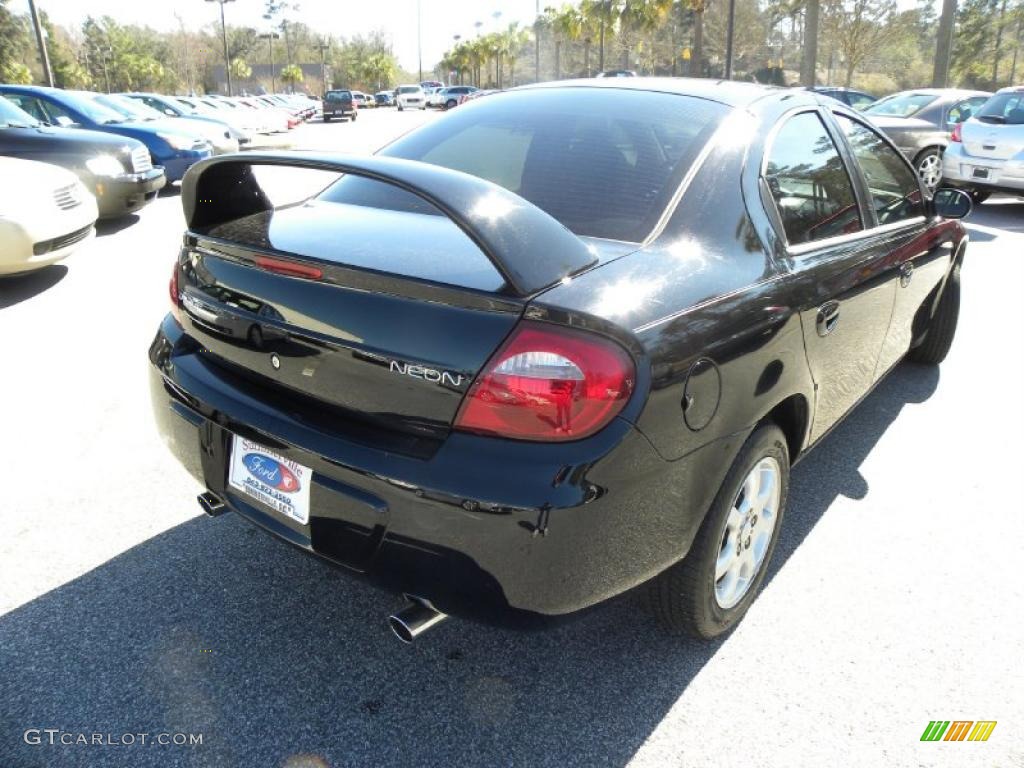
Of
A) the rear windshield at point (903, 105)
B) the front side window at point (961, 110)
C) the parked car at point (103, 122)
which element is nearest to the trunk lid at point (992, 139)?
the front side window at point (961, 110)

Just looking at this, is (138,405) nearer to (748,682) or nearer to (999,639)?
(748,682)

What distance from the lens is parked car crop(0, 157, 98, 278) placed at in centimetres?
582

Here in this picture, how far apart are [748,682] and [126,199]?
29.1ft

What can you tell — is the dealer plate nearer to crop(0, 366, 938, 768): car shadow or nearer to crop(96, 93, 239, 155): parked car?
crop(0, 366, 938, 768): car shadow

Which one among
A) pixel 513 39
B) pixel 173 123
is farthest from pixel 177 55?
Answer: pixel 173 123

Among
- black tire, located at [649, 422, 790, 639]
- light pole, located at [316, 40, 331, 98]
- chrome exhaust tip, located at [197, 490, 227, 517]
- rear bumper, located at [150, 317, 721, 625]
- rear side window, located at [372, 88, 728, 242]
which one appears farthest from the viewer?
light pole, located at [316, 40, 331, 98]

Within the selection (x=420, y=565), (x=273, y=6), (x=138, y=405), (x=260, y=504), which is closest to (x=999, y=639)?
(x=420, y=565)

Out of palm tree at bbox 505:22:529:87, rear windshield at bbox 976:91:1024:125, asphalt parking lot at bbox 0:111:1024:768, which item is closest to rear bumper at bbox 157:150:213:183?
asphalt parking lot at bbox 0:111:1024:768

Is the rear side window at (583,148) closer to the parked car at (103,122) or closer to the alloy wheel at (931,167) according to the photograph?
the parked car at (103,122)

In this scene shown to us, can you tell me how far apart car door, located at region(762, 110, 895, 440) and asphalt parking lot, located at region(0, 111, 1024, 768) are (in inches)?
23.1

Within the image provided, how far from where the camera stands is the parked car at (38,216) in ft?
19.1

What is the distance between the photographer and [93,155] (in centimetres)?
855

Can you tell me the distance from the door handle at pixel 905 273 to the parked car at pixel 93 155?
8.22m

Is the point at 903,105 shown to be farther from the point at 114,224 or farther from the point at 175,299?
the point at 175,299
